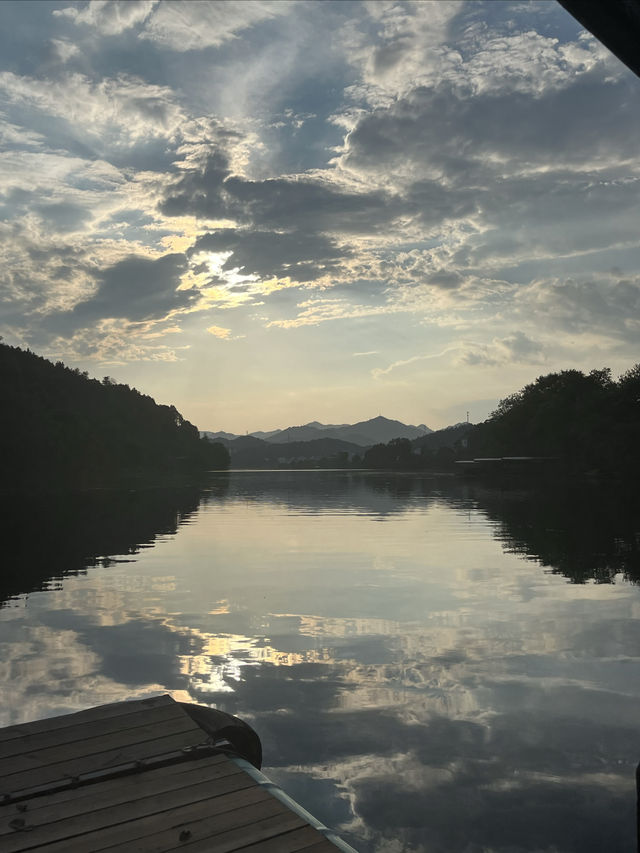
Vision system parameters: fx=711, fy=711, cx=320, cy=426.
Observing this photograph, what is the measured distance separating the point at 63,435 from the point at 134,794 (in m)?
120

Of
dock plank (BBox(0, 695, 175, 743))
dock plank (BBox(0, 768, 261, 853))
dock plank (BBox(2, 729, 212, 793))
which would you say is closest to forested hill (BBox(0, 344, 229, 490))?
dock plank (BBox(0, 695, 175, 743))

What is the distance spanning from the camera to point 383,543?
1026 inches

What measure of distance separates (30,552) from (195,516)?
17.8 m

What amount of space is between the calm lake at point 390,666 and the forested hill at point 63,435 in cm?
7632

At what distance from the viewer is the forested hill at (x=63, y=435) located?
95000 mm

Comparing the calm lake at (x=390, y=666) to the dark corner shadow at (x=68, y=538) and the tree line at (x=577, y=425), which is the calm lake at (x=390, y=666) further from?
the tree line at (x=577, y=425)

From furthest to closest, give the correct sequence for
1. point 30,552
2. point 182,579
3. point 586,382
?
1. point 586,382
2. point 30,552
3. point 182,579

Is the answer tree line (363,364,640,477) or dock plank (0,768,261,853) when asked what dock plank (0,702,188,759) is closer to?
dock plank (0,768,261,853)

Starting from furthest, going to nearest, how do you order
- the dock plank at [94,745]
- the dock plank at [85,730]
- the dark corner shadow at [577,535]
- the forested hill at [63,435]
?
Answer: the forested hill at [63,435]
the dark corner shadow at [577,535]
the dock plank at [85,730]
the dock plank at [94,745]

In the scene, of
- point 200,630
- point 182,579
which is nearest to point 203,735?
point 200,630

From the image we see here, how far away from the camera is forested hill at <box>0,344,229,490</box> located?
9500 cm

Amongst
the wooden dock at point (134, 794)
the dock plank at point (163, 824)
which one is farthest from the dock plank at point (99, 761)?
the dock plank at point (163, 824)

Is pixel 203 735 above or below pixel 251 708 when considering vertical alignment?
above

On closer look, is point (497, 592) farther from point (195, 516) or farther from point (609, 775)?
point (195, 516)
